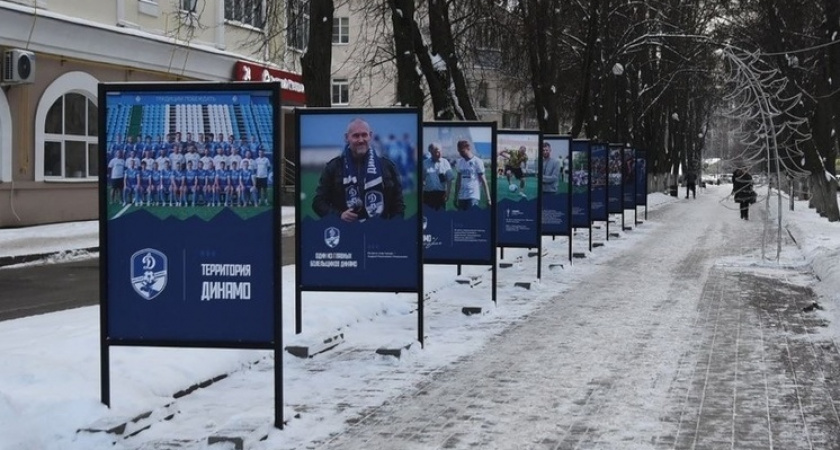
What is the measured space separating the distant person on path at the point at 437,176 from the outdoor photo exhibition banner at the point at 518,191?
258 centimetres

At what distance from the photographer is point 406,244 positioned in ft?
30.0

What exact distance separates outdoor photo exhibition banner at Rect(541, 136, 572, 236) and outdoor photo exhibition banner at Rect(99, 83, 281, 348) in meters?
11.0

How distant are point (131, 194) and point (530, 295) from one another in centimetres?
802

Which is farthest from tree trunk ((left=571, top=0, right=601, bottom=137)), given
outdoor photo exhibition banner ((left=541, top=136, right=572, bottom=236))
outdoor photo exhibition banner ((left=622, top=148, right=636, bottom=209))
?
outdoor photo exhibition banner ((left=541, top=136, right=572, bottom=236))

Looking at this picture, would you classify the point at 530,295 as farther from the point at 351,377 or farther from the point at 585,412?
the point at 585,412

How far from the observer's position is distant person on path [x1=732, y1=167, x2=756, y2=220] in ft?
87.2

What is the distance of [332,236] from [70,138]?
17.6 meters

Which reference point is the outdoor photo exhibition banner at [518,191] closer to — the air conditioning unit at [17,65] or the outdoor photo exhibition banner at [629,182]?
the air conditioning unit at [17,65]

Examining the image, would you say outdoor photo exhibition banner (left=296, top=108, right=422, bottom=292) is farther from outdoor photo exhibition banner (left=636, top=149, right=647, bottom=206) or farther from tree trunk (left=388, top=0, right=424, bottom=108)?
outdoor photo exhibition banner (left=636, top=149, right=647, bottom=206)

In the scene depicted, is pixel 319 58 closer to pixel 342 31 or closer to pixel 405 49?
pixel 405 49

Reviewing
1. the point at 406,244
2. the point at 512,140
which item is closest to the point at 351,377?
the point at 406,244

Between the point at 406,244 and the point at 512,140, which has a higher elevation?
the point at 512,140

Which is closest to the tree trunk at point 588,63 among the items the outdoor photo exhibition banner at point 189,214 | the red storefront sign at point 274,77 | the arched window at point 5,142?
the red storefront sign at point 274,77

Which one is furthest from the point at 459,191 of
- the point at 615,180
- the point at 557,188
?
the point at 615,180
